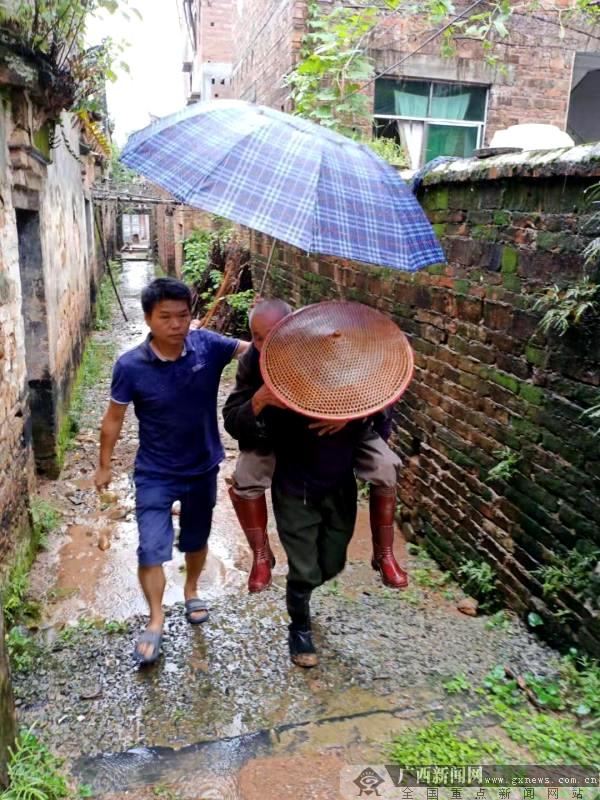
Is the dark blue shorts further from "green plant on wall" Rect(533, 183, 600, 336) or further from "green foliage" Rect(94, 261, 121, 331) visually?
"green foliage" Rect(94, 261, 121, 331)

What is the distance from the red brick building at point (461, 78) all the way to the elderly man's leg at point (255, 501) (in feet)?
21.9

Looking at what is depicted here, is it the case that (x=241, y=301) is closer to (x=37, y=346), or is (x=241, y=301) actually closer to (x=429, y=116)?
(x=429, y=116)

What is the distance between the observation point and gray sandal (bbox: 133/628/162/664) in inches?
115

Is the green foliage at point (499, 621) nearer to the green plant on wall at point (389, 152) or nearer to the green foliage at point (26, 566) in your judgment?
the green foliage at point (26, 566)

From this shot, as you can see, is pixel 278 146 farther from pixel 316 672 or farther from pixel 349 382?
pixel 316 672

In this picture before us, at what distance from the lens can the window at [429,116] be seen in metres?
8.05

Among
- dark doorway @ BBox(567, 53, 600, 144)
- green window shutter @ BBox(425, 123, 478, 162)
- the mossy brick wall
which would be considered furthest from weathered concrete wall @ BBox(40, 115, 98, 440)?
dark doorway @ BBox(567, 53, 600, 144)

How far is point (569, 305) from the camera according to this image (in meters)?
2.84

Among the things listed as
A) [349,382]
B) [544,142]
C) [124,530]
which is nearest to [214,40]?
[544,142]

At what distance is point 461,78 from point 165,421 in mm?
7200

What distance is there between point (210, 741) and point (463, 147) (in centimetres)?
807

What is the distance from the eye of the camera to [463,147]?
845cm

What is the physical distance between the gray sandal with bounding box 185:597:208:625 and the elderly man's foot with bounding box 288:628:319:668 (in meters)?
0.59

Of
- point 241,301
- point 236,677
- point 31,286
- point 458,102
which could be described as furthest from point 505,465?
point 241,301
